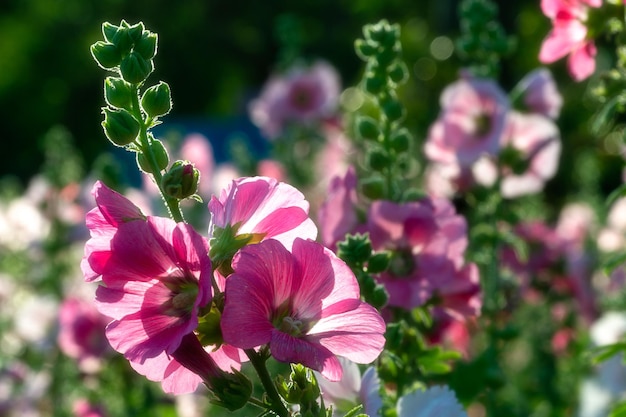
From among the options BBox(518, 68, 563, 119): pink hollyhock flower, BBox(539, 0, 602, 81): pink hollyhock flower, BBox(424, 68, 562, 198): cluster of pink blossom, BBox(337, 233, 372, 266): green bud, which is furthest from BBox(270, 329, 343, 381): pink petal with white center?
BBox(518, 68, 563, 119): pink hollyhock flower

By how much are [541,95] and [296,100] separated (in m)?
1.73

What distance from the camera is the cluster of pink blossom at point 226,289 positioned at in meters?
0.94

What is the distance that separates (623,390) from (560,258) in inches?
13.3

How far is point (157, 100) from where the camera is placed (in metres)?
1.01

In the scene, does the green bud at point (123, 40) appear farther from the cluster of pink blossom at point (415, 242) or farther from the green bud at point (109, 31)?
the cluster of pink blossom at point (415, 242)

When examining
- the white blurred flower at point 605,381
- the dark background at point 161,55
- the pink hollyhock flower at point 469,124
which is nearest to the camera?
the pink hollyhock flower at point 469,124

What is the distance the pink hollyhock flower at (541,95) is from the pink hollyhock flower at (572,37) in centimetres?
49

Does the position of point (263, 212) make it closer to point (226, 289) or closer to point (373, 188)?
point (226, 289)

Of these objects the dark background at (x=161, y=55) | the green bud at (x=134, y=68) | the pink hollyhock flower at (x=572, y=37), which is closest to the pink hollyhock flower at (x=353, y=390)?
the green bud at (x=134, y=68)

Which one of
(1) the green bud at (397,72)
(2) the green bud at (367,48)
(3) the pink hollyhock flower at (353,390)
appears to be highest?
(2) the green bud at (367,48)

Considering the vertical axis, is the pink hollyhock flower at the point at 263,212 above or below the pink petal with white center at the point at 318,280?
above

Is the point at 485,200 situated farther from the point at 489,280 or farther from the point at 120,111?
the point at 120,111

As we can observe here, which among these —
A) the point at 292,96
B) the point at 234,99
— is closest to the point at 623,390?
the point at 292,96

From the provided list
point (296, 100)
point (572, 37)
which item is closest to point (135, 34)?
point (572, 37)
